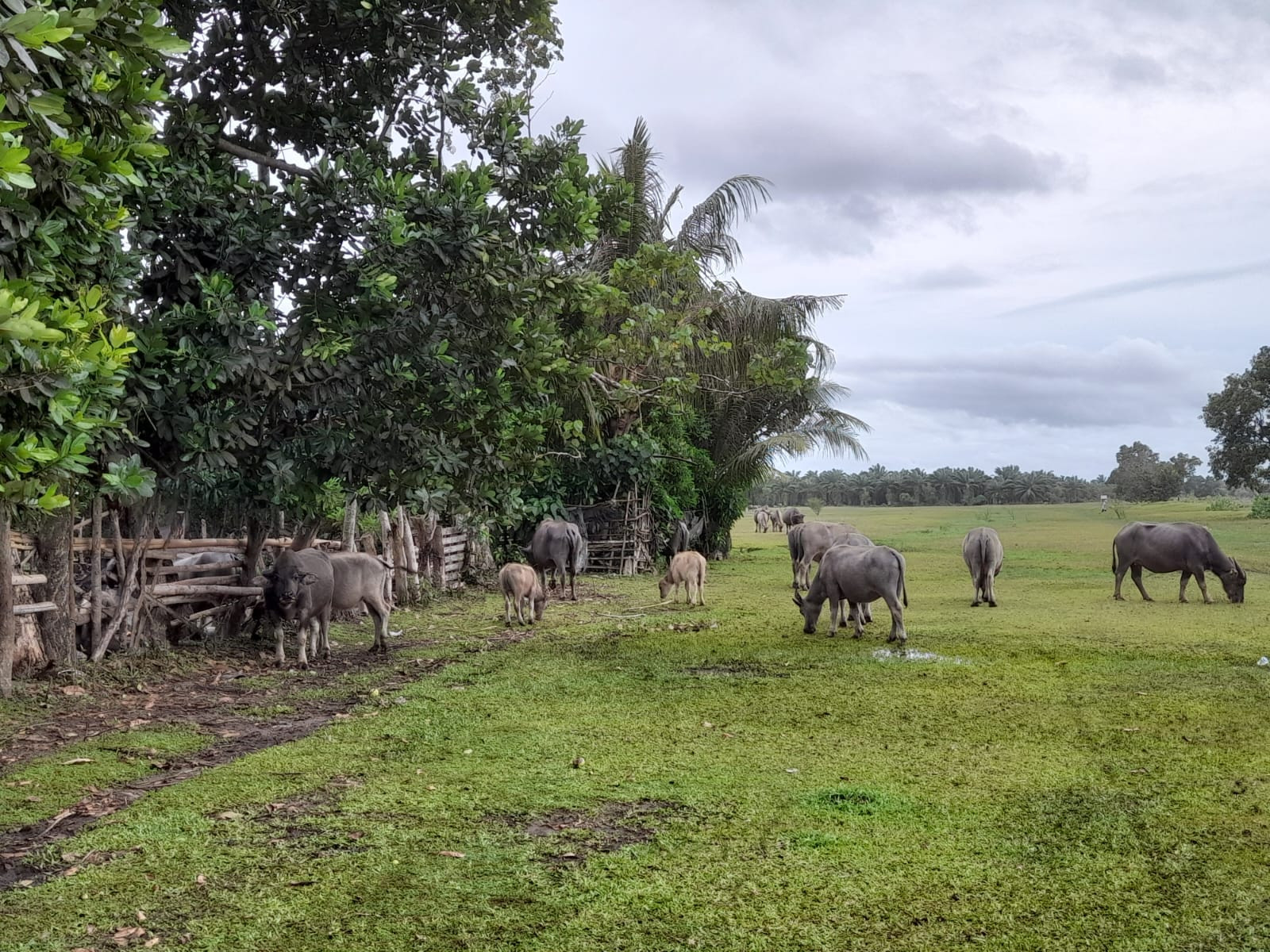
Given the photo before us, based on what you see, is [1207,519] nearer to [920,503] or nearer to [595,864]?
[920,503]

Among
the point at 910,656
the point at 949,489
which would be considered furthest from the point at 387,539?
the point at 949,489

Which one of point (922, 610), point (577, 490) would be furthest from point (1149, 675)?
point (577, 490)

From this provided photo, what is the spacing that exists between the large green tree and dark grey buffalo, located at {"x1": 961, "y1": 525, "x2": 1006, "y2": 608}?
121ft

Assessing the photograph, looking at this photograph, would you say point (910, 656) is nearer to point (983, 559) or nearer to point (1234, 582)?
point (983, 559)

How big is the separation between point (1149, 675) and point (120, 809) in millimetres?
9622

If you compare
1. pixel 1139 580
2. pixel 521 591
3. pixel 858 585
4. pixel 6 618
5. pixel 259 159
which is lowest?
pixel 1139 580

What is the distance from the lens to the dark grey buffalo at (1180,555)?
17.0m

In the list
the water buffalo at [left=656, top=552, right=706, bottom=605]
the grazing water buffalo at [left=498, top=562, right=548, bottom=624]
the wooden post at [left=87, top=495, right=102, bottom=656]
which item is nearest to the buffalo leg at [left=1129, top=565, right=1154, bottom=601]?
the water buffalo at [left=656, top=552, right=706, bottom=605]

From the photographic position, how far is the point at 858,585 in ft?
42.0

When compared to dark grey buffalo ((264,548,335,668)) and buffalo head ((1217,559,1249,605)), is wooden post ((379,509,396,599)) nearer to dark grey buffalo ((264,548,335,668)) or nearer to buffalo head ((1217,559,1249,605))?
dark grey buffalo ((264,548,335,668))

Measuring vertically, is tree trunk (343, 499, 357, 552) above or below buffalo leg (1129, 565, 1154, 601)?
above

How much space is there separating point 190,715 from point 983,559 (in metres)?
12.8

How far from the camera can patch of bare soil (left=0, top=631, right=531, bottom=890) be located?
606 cm

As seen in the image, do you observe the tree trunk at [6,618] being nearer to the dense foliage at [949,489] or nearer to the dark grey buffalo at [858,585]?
the dark grey buffalo at [858,585]
